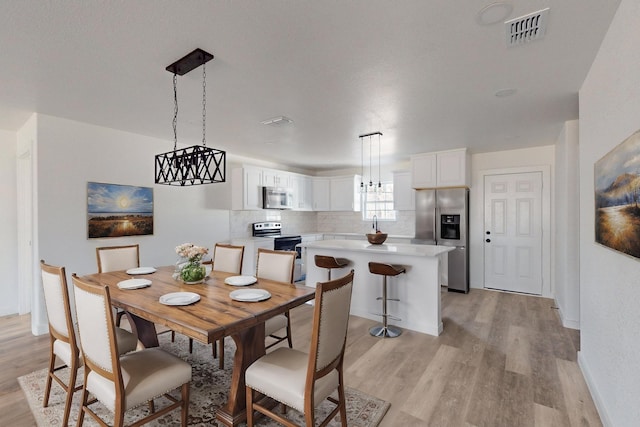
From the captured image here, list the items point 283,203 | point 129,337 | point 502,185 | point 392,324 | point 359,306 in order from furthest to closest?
point 283,203 < point 502,185 < point 359,306 < point 392,324 < point 129,337

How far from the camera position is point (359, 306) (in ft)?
13.4

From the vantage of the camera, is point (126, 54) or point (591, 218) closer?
point (126, 54)

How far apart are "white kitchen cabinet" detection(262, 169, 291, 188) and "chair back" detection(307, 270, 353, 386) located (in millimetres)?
4365

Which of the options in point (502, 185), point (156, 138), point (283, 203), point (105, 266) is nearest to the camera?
point (105, 266)

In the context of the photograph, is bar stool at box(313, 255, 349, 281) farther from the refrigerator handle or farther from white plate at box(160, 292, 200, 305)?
the refrigerator handle

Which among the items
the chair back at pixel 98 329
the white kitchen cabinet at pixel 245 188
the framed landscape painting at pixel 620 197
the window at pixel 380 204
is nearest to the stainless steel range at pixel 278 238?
the white kitchen cabinet at pixel 245 188

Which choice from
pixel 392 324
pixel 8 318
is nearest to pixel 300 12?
pixel 392 324

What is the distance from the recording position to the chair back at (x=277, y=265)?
289 centimetres

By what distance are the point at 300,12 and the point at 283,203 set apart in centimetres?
458

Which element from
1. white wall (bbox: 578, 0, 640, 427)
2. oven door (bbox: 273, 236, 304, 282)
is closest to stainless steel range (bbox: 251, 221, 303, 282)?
oven door (bbox: 273, 236, 304, 282)

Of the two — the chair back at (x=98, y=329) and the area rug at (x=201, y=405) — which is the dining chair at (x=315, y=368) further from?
the chair back at (x=98, y=329)

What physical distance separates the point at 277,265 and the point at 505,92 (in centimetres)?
266

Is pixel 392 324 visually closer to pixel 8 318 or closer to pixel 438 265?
pixel 438 265

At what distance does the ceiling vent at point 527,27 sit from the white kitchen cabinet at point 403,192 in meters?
4.03
